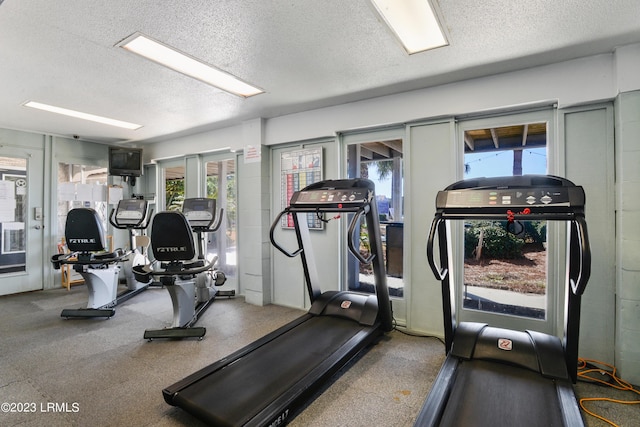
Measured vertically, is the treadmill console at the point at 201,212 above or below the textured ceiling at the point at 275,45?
below

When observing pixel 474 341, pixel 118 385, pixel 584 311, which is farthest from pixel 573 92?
pixel 118 385

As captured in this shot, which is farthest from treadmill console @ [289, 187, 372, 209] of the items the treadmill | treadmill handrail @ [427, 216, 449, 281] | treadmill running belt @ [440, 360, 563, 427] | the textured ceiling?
treadmill running belt @ [440, 360, 563, 427]

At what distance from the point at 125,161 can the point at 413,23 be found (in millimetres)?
5630

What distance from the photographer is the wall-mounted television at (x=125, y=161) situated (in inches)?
230

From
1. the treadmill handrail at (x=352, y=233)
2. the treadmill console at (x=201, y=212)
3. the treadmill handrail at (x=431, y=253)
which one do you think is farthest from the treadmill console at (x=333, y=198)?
the treadmill console at (x=201, y=212)

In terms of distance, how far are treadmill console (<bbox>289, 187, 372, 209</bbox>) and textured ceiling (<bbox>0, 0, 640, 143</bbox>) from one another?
113 centimetres

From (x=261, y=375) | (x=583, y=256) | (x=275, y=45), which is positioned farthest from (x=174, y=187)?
(x=583, y=256)

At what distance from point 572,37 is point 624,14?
1.02 feet

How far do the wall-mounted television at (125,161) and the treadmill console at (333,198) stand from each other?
4262 mm

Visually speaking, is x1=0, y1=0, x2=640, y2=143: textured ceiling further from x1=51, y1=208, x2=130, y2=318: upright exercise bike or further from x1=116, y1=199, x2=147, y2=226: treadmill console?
x1=116, y1=199, x2=147, y2=226: treadmill console

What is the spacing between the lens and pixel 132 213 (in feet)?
16.5

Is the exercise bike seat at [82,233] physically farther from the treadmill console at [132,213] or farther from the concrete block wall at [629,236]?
the concrete block wall at [629,236]

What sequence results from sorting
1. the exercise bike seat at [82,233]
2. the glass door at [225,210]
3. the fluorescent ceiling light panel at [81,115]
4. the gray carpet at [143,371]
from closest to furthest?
1. the gray carpet at [143,371]
2. the fluorescent ceiling light panel at [81,115]
3. the exercise bike seat at [82,233]
4. the glass door at [225,210]

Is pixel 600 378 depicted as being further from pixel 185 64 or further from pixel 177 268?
pixel 185 64
